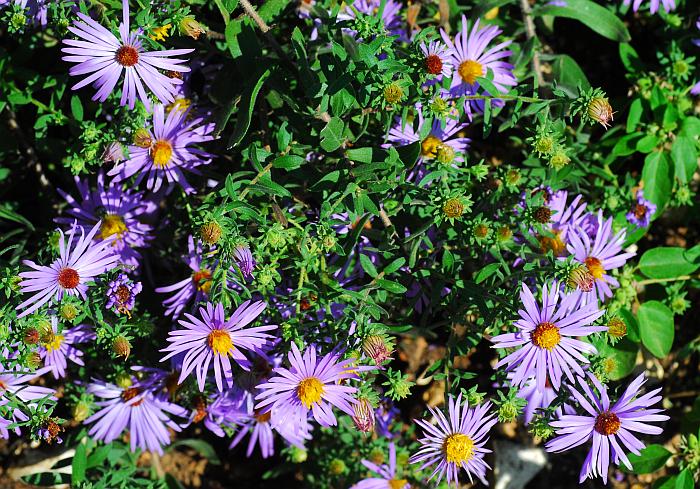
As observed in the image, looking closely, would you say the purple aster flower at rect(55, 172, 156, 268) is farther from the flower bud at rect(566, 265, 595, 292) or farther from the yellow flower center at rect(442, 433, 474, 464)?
the flower bud at rect(566, 265, 595, 292)

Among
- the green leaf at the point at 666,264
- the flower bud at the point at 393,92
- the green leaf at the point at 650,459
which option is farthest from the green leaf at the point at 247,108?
the green leaf at the point at 650,459

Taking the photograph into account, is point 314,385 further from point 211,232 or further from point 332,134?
point 332,134

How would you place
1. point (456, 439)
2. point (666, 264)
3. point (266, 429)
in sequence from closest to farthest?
point (456, 439) → point (666, 264) → point (266, 429)

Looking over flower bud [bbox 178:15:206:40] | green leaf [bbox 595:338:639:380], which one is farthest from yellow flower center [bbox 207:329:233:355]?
green leaf [bbox 595:338:639:380]

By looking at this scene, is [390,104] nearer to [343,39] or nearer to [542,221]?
[343,39]

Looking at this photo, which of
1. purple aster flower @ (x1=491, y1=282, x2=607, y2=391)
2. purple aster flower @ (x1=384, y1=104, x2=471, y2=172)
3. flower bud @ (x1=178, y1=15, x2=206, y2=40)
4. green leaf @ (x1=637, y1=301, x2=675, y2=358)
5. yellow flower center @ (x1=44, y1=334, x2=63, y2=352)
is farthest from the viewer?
green leaf @ (x1=637, y1=301, x2=675, y2=358)

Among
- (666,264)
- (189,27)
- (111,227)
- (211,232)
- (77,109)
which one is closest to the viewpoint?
(211,232)

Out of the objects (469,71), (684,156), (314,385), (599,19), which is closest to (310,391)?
(314,385)

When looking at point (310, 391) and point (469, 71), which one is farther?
point (469, 71)
